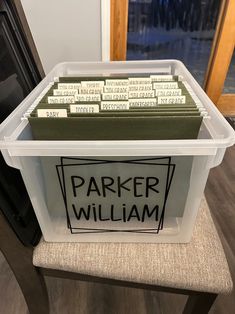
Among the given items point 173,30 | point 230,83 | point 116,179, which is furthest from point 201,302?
point 230,83

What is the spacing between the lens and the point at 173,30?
1893 millimetres

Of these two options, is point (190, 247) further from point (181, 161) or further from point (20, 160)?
point (20, 160)

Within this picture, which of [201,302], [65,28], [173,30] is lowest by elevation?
[201,302]

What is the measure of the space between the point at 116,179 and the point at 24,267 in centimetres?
28

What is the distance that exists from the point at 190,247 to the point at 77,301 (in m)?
0.58

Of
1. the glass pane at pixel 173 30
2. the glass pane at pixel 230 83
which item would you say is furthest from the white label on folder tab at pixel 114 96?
the glass pane at pixel 230 83

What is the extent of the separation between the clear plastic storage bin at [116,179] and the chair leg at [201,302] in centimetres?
13

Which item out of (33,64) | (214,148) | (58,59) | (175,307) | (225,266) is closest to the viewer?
(214,148)

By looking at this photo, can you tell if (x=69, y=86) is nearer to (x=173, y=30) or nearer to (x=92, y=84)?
(x=92, y=84)

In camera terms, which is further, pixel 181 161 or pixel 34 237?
pixel 34 237

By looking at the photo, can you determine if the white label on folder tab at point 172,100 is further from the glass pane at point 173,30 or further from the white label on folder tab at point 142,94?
the glass pane at point 173,30

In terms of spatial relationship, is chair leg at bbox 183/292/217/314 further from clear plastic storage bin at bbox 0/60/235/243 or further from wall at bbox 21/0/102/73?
wall at bbox 21/0/102/73

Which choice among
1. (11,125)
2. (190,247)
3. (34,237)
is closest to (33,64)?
(11,125)

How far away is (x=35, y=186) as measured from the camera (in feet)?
1.45
